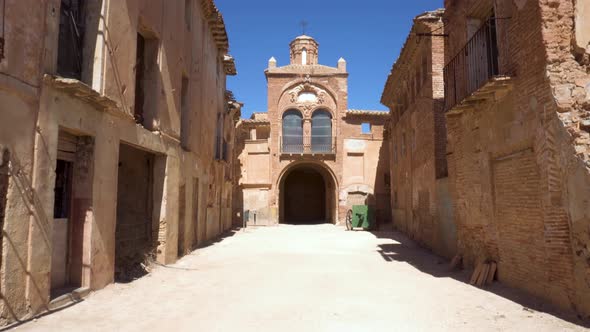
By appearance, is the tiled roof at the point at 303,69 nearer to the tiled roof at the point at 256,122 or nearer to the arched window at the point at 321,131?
the arched window at the point at 321,131

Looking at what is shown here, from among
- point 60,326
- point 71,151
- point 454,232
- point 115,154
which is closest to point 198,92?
point 115,154

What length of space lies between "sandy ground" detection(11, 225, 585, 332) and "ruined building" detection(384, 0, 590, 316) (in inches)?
25.6

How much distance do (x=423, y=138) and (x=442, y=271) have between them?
6594mm

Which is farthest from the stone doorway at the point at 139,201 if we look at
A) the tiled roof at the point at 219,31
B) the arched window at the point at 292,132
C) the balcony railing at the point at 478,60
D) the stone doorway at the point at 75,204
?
the arched window at the point at 292,132

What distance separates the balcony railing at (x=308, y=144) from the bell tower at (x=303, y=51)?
7.50m

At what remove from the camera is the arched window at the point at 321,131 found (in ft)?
100

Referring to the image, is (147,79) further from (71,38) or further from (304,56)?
(304,56)

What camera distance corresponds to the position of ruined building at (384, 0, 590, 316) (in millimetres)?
5816

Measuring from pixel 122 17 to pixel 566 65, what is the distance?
25.0 feet

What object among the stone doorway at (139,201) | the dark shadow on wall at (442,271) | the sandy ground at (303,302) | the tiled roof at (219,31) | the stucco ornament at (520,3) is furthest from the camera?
the tiled roof at (219,31)

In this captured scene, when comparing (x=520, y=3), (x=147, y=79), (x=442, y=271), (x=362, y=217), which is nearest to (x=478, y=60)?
(x=520, y=3)

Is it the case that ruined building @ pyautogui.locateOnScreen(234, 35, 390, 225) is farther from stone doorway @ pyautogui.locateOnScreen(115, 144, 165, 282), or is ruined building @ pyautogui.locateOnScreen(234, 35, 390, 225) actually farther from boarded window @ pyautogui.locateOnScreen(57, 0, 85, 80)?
boarded window @ pyautogui.locateOnScreen(57, 0, 85, 80)

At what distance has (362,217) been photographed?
2444cm

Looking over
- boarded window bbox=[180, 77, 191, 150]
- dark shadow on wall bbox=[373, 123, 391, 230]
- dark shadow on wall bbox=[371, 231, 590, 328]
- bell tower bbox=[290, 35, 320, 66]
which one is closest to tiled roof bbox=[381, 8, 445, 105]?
dark shadow on wall bbox=[373, 123, 391, 230]
